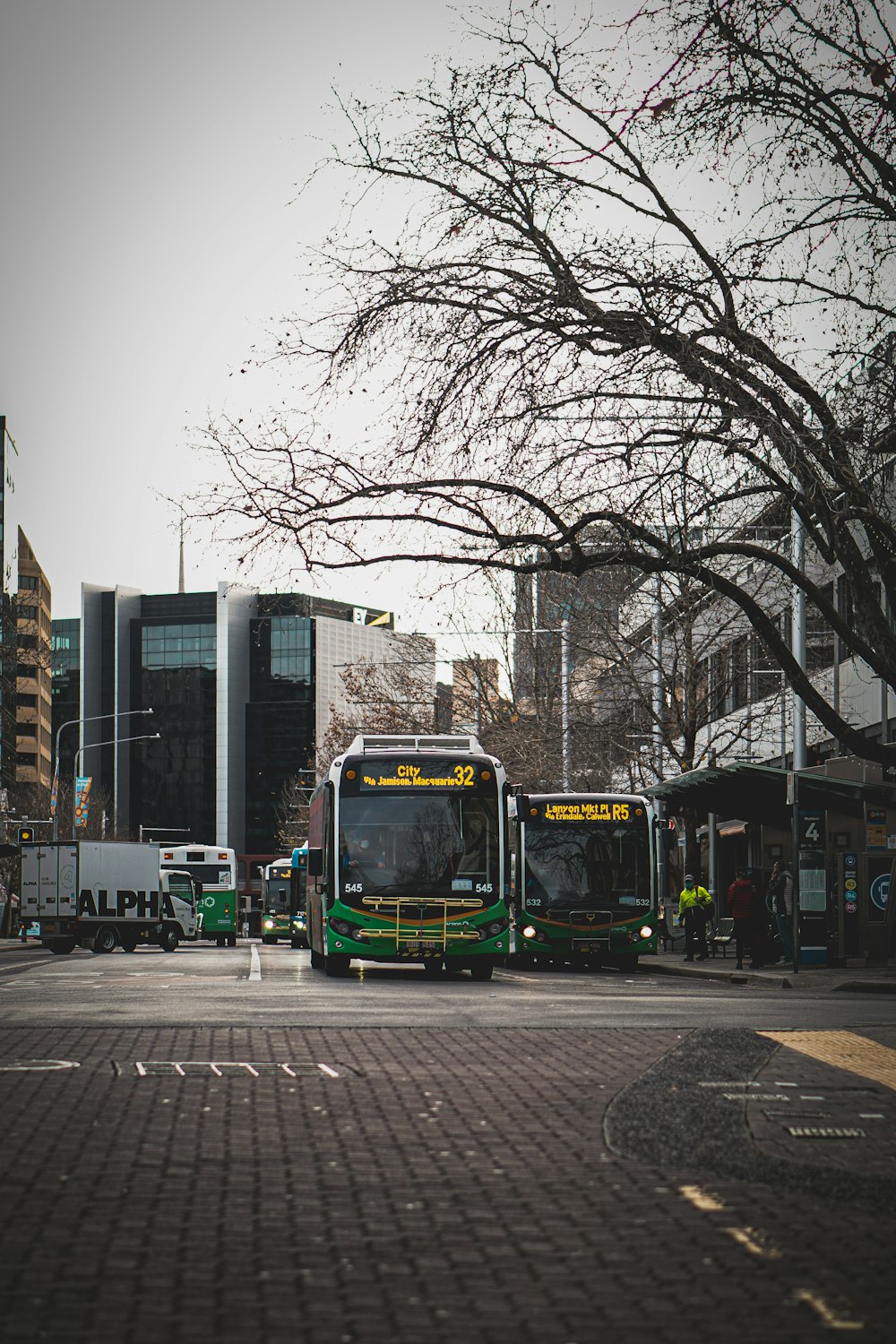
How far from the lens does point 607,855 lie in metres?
33.6

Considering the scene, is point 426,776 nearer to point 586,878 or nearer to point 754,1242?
point 586,878

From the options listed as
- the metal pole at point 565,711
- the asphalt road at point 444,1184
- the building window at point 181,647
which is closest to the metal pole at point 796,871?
the asphalt road at point 444,1184

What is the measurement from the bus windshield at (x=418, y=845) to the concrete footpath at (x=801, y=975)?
4.36 metres

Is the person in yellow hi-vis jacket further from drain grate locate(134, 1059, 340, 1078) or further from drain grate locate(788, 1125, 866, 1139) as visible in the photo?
drain grate locate(788, 1125, 866, 1139)

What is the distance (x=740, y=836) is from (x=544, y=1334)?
54587 mm

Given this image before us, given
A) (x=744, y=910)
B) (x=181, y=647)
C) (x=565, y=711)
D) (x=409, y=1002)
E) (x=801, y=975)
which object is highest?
(x=181, y=647)

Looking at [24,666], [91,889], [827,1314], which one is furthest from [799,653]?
[24,666]

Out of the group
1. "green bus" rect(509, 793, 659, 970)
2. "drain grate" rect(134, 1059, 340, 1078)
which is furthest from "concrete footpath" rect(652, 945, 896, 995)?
"drain grate" rect(134, 1059, 340, 1078)

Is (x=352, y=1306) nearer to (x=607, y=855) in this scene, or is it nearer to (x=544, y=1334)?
(x=544, y=1334)

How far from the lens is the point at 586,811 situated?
34062mm

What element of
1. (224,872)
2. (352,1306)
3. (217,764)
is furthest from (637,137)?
(217,764)

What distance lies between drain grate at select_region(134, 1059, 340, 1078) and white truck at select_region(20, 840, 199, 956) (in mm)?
38737

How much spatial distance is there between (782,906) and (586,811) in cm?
379

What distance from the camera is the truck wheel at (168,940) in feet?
188
